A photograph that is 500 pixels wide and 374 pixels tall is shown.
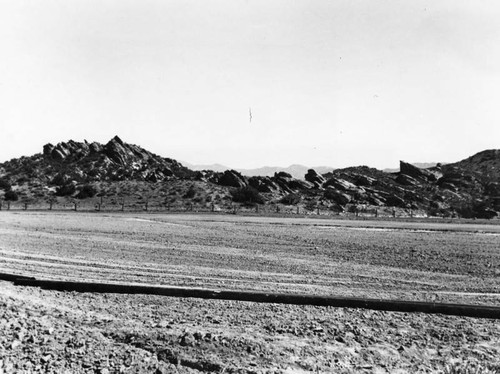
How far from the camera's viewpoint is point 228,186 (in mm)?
76500

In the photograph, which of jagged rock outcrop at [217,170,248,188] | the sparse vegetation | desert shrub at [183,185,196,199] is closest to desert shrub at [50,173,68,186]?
the sparse vegetation

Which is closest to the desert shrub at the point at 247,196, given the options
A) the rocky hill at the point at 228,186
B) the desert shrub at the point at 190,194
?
the rocky hill at the point at 228,186

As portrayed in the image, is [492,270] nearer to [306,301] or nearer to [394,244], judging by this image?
[394,244]

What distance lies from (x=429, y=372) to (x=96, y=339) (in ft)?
17.3

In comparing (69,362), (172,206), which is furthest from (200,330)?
(172,206)

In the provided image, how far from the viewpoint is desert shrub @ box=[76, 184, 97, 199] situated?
69.0 meters

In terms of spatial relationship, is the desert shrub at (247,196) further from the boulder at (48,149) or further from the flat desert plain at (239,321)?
the boulder at (48,149)

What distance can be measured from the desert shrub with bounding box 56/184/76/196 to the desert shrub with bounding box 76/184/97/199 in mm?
1554

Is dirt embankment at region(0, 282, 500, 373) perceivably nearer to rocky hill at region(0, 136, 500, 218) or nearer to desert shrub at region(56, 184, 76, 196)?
rocky hill at region(0, 136, 500, 218)

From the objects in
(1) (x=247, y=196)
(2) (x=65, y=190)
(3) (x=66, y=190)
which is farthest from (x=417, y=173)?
(2) (x=65, y=190)

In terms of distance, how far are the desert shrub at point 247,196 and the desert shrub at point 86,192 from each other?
18959 mm

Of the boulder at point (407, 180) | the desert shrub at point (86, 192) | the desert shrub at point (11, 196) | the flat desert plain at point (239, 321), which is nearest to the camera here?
the flat desert plain at point (239, 321)

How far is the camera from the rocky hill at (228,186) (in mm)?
68688

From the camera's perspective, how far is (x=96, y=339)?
8398mm
